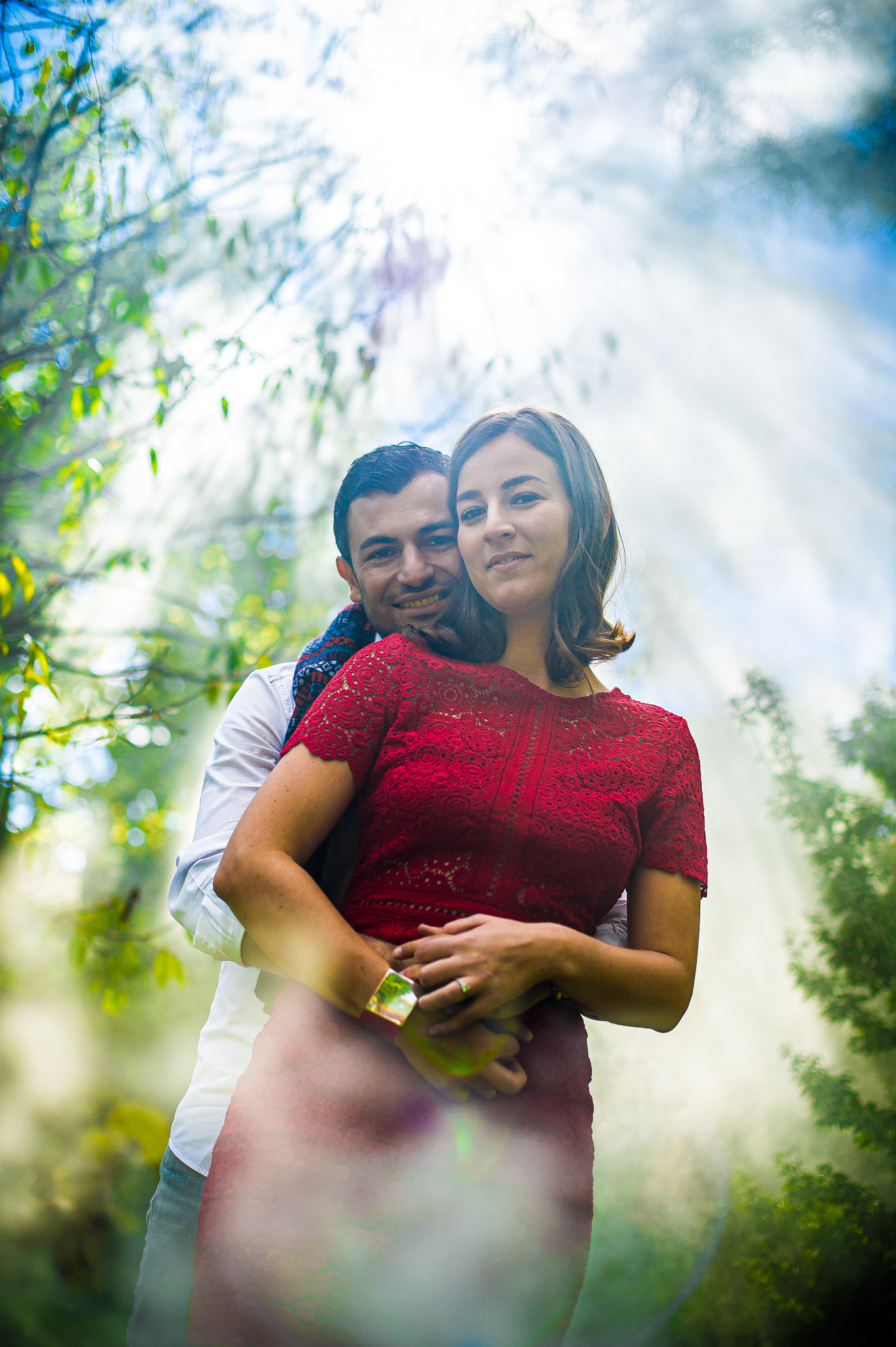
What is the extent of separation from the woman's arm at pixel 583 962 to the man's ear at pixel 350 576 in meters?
0.75

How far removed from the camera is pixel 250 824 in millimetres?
782

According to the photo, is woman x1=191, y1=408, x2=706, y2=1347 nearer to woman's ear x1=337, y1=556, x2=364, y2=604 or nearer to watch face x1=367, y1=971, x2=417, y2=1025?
watch face x1=367, y1=971, x2=417, y2=1025

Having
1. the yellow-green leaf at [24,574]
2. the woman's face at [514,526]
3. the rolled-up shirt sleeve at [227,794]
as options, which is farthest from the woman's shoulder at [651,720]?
the yellow-green leaf at [24,574]

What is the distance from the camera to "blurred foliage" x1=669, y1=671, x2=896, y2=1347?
8.02 feet

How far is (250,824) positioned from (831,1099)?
2812 millimetres

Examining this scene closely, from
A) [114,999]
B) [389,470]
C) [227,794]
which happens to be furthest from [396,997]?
[114,999]

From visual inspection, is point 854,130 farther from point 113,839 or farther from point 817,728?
point 113,839

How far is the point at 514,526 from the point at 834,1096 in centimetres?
272

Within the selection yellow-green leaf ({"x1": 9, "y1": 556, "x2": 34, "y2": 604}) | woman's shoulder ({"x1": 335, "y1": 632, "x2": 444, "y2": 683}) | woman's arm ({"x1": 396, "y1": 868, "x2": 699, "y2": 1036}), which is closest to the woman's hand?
woman's arm ({"x1": 396, "y1": 868, "x2": 699, "y2": 1036})

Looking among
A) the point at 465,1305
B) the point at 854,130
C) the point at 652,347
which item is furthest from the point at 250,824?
the point at 854,130

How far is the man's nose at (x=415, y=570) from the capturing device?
4.20ft

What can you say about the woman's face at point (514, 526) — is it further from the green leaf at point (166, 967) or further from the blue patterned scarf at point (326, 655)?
the green leaf at point (166, 967)

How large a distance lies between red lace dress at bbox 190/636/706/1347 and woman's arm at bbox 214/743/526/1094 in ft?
0.14

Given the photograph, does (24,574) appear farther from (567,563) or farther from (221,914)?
(567,563)
